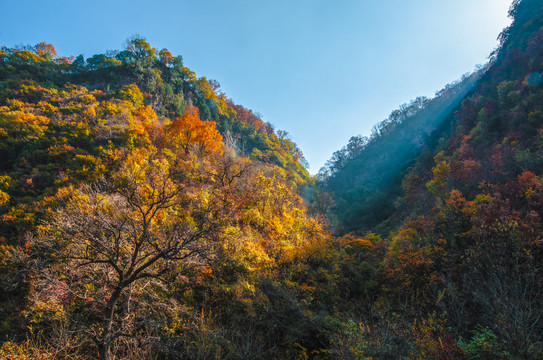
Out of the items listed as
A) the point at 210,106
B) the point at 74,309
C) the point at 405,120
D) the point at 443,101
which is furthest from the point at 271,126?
the point at 74,309

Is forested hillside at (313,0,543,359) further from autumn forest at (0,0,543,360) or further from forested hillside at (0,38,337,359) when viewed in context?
forested hillside at (0,38,337,359)

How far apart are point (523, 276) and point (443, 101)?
2383 inches

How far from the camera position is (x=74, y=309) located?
9258mm

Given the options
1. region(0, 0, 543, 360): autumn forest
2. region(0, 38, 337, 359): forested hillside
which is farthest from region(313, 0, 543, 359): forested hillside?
region(0, 38, 337, 359): forested hillside

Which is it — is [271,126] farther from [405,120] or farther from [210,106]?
[405,120]

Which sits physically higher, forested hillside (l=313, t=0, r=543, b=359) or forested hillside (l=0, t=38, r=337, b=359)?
forested hillside (l=0, t=38, r=337, b=359)

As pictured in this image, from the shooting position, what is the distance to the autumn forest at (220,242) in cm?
721

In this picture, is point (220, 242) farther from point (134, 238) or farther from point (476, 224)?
point (476, 224)

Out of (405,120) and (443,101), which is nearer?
(443,101)

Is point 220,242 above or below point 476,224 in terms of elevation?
above

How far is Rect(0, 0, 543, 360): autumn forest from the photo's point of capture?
721cm

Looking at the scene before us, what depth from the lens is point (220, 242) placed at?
11.9 meters

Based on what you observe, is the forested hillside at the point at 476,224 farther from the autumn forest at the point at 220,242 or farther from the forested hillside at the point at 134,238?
the forested hillside at the point at 134,238

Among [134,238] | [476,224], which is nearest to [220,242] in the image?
[134,238]
